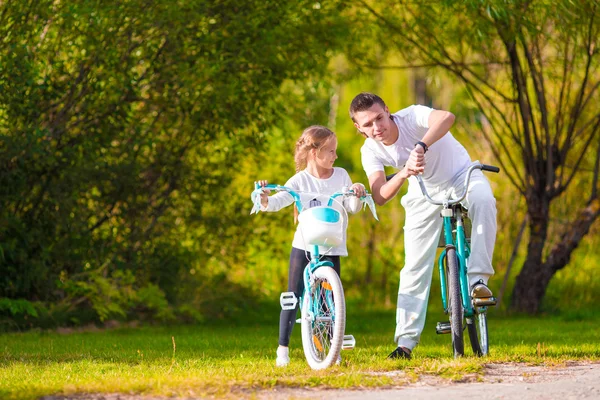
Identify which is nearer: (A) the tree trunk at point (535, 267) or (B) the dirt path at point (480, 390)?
(B) the dirt path at point (480, 390)

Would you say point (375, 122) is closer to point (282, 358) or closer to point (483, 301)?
→ point (483, 301)

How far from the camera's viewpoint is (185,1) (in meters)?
9.23

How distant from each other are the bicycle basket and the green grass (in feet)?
2.54

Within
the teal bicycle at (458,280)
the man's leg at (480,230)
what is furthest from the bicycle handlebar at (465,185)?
the man's leg at (480,230)

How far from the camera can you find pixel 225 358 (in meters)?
6.75

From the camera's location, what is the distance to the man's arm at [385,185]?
18.5 ft

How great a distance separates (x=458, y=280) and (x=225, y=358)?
1.89m

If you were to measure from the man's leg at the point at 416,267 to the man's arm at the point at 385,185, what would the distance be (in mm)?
443

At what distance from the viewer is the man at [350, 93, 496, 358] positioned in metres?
5.80

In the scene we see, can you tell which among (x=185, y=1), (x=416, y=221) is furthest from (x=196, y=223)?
(x=416, y=221)

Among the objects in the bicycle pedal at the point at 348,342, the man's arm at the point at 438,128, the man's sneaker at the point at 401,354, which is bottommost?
the man's sneaker at the point at 401,354

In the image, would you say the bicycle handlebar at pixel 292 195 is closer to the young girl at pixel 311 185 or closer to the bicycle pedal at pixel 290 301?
the young girl at pixel 311 185

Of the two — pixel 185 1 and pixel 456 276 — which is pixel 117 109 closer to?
pixel 185 1

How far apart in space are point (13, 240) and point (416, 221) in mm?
4873
